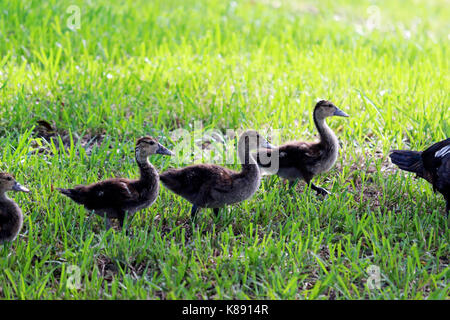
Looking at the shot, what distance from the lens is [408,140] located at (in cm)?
621

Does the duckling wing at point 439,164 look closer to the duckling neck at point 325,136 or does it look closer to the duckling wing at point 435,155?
the duckling wing at point 435,155

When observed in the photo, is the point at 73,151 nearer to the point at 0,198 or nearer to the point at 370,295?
the point at 0,198

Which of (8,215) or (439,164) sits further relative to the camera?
(439,164)

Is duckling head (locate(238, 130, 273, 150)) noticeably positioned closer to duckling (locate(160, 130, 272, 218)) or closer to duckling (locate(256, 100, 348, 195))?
duckling (locate(160, 130, 272, 218))

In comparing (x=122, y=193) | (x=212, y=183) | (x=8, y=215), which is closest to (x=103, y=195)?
(x=122, y=193)

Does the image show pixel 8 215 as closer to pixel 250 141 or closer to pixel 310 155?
pixel 250 141

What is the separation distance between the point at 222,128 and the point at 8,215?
286 centimetres

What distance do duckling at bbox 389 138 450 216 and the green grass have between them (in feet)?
0.65

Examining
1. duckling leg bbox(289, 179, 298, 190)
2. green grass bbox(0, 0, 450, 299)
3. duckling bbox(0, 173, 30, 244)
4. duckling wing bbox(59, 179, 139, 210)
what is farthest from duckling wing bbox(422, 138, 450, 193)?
duckling bbox(0, 173, 30, 244)

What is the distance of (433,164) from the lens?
15.7 feet

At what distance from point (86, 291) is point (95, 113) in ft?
9.19

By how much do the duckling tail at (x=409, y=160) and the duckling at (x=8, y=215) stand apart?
3.09m

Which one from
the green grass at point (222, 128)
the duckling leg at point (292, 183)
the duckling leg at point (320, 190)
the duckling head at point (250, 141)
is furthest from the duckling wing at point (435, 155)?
the duckling head at point (250, 141)
